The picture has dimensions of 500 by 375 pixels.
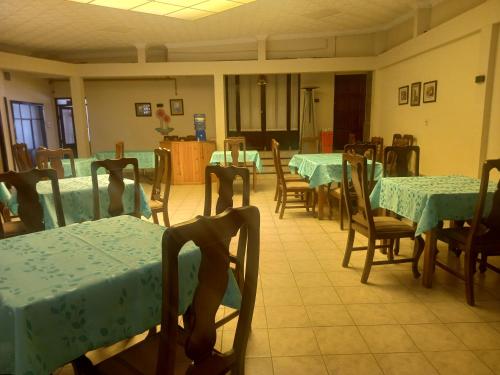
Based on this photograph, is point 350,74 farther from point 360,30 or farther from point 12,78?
point 12,78

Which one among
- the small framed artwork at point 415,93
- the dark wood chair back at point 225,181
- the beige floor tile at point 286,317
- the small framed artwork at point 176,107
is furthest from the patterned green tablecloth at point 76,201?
the small framed artwork at point 176,107

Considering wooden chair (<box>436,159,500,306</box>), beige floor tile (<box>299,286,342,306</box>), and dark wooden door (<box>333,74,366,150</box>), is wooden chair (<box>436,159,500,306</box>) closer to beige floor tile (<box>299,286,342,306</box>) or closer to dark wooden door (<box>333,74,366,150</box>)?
beige floor tile (<box>299,286,342,306</box>)

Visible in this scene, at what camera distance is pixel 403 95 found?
671 cm

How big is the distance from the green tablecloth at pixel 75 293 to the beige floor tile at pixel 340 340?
2.61 ft

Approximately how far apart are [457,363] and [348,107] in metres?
8.31

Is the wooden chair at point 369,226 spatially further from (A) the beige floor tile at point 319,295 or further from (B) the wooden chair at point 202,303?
(B) the wooden chair at point 202,303

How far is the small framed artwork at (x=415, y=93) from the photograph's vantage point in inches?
242

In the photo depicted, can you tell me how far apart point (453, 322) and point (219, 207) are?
1.65m

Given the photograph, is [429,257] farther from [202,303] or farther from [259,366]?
[202,303]

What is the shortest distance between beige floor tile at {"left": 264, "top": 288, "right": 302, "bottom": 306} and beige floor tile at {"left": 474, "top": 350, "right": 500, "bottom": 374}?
1072 mm

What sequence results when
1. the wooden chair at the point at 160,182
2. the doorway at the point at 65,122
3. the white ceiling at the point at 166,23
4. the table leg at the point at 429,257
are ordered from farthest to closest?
1. the doorway at the point at 65,122
2. the white ceiling at the point at 166,23
3. the wooden chair at the point at 160,182
4. the table leg at the point at 429,257

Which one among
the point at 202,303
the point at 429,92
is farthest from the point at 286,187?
the point at 202,303

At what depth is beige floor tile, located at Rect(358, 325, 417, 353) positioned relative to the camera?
1995 mm

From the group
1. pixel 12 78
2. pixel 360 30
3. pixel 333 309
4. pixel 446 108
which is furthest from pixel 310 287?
pixel 12 78
